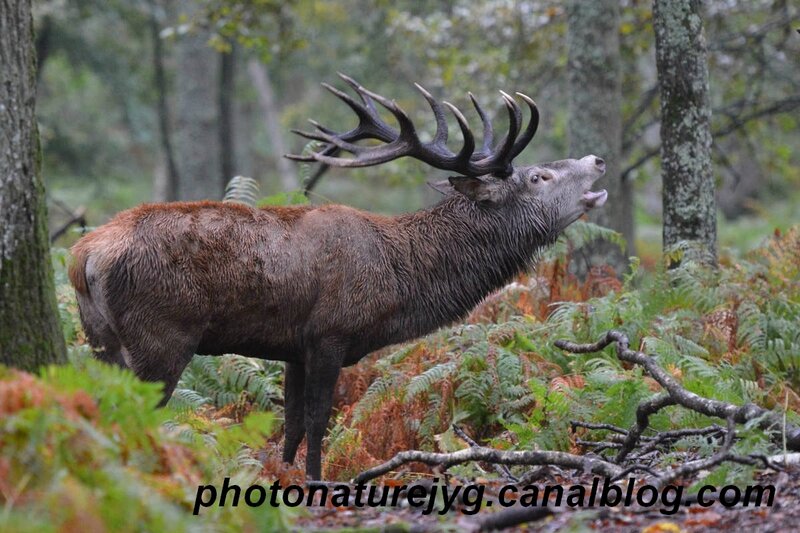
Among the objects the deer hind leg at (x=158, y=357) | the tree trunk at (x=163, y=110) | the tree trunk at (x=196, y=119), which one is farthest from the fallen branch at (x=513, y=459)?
the tree trunk at (x=163, y=110)

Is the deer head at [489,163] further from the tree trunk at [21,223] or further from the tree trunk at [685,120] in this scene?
the tree trunk at [21,223]

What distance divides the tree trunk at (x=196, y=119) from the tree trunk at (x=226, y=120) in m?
3.28

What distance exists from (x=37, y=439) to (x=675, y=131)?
22.3 ft

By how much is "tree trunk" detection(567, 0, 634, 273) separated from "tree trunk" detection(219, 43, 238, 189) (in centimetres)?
1198

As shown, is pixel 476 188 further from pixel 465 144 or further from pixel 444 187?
pixel 465 144

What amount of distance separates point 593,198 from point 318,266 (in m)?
2.50

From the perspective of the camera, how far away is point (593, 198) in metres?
8.12

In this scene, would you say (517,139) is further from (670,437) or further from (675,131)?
(670,437)

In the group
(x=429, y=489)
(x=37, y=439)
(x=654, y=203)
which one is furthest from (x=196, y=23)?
(x=654, y=203)

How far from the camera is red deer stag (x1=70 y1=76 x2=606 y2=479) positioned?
21.1 ft

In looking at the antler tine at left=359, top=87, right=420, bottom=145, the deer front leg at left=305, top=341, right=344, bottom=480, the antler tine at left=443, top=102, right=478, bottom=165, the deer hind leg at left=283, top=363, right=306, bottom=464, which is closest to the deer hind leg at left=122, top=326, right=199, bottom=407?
the deer front leg at left=305, top=341, right=344, bottom=480

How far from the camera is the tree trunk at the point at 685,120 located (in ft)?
29.1

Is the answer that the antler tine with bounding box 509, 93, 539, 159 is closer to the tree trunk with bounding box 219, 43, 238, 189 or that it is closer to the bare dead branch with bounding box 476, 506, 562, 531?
the bare dead branch with bounding box 476, 506, 562, 531

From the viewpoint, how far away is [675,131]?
29.5 ft
